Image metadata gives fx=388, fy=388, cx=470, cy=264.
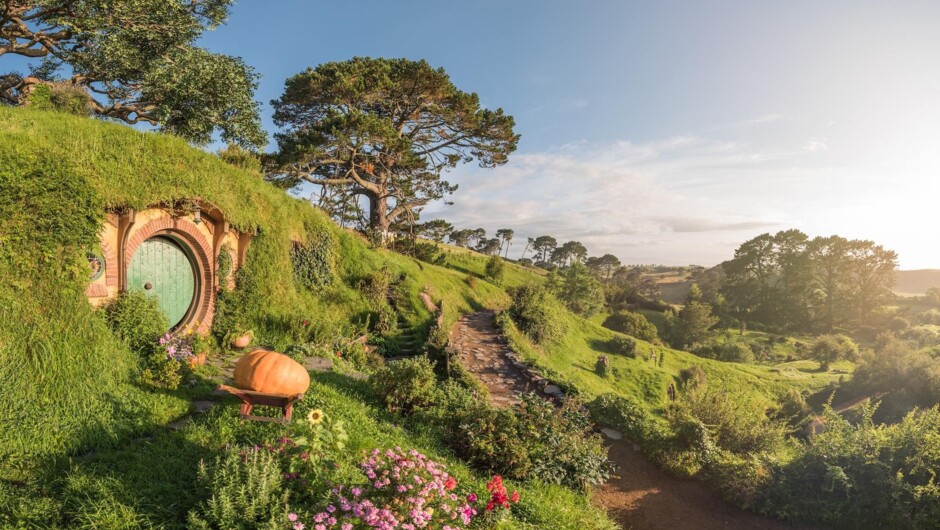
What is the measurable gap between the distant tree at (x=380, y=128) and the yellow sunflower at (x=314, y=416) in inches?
729

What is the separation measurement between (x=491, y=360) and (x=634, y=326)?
27.2m

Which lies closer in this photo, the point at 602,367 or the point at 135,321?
the point at 135,321

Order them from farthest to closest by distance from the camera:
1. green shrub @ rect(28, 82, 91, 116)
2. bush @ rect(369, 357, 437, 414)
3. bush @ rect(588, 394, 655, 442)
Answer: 1. green shrub @ rect(28, 82, 91, 116)
2. bush @ rect(588, 394, 655, 442)
3. bush @ rect(369, 357, 437, 414)

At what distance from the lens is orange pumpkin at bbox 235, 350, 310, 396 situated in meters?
6.12

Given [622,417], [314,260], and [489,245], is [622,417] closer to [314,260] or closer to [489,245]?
[314,260]

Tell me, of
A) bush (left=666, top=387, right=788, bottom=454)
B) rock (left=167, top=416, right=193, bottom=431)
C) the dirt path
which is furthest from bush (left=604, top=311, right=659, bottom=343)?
rock (left=167, top=416, right=193, bottom=431)

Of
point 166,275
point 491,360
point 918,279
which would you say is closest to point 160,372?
point 166,275

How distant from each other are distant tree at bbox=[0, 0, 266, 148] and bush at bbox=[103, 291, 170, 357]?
41.2ft

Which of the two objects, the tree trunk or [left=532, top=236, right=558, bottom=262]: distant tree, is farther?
[left=532, top=236, right=558, bottom=262]: distant tree

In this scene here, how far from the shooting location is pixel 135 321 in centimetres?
779

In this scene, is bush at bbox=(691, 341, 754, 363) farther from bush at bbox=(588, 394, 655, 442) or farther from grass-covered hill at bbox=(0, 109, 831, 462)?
grass-covered hill at bbox=(0, 109, 831, 462)

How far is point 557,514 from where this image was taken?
6.12 metres

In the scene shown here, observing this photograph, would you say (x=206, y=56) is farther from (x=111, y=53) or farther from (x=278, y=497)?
(x=278, y=497)

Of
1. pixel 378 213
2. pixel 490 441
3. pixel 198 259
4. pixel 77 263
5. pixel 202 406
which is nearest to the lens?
pixel 77 263
